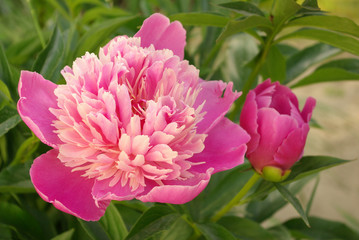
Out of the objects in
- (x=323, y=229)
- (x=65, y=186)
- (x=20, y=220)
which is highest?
(x=65, y=186)

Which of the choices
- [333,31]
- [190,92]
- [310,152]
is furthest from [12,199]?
[310,152]

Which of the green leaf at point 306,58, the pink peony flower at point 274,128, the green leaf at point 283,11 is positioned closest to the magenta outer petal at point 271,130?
the pink peony flower at point 274,128

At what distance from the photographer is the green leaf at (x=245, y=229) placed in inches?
16.9

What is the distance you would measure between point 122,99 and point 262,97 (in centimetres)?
12

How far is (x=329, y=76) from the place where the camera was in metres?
0.47

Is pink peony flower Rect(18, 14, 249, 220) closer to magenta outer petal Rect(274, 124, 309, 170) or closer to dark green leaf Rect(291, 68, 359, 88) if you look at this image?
magenta outer petal Rect(274, 124, 309, 170)

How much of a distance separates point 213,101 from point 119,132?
81 millimetres

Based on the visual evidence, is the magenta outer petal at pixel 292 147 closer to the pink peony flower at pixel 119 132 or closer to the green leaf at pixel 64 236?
the pink peony flower at pixel 119 132

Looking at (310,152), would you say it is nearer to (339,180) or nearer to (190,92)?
(339,180)

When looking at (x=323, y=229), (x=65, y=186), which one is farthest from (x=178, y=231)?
(x=323, y=229)

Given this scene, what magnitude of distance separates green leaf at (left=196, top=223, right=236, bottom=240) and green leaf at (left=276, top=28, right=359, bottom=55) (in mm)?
190

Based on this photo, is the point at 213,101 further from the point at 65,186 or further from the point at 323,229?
the point at 323,229

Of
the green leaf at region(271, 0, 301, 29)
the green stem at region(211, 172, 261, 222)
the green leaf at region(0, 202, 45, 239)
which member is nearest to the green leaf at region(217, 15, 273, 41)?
the green leaf at region(271, 0, 301, 29)

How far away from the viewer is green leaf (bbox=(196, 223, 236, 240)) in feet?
1.20
